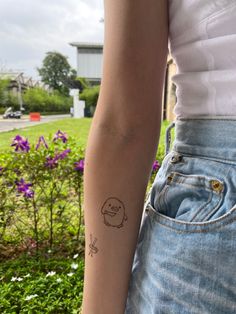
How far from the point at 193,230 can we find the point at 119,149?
0.15 m

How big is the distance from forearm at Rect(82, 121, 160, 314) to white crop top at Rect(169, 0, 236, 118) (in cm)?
9

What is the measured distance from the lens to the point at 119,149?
50cm

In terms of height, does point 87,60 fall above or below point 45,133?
above

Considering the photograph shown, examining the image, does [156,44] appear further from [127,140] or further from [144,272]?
[144,272]

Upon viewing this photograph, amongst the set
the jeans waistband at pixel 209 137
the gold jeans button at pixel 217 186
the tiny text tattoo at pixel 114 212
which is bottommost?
the tiny text tattoo at pixel 114 212

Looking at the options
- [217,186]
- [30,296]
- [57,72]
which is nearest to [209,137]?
[217,186]

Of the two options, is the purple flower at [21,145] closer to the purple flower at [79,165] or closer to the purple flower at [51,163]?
the purple flower at [51,163]

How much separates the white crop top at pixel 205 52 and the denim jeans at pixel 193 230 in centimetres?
2

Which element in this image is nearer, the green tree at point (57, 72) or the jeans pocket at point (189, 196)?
the jeans pocket at point (189, 196)

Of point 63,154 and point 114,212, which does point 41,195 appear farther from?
point 114,212

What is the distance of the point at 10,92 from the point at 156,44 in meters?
24.8

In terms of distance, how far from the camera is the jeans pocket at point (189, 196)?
1.42 feet

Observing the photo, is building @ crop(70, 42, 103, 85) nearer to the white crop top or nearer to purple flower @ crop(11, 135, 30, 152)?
purple flower @ crop(11, 135, 30, 152)

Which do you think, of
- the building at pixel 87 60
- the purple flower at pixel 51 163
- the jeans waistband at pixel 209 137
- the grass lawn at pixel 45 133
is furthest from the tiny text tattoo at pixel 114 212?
the building at pixel 87 60
